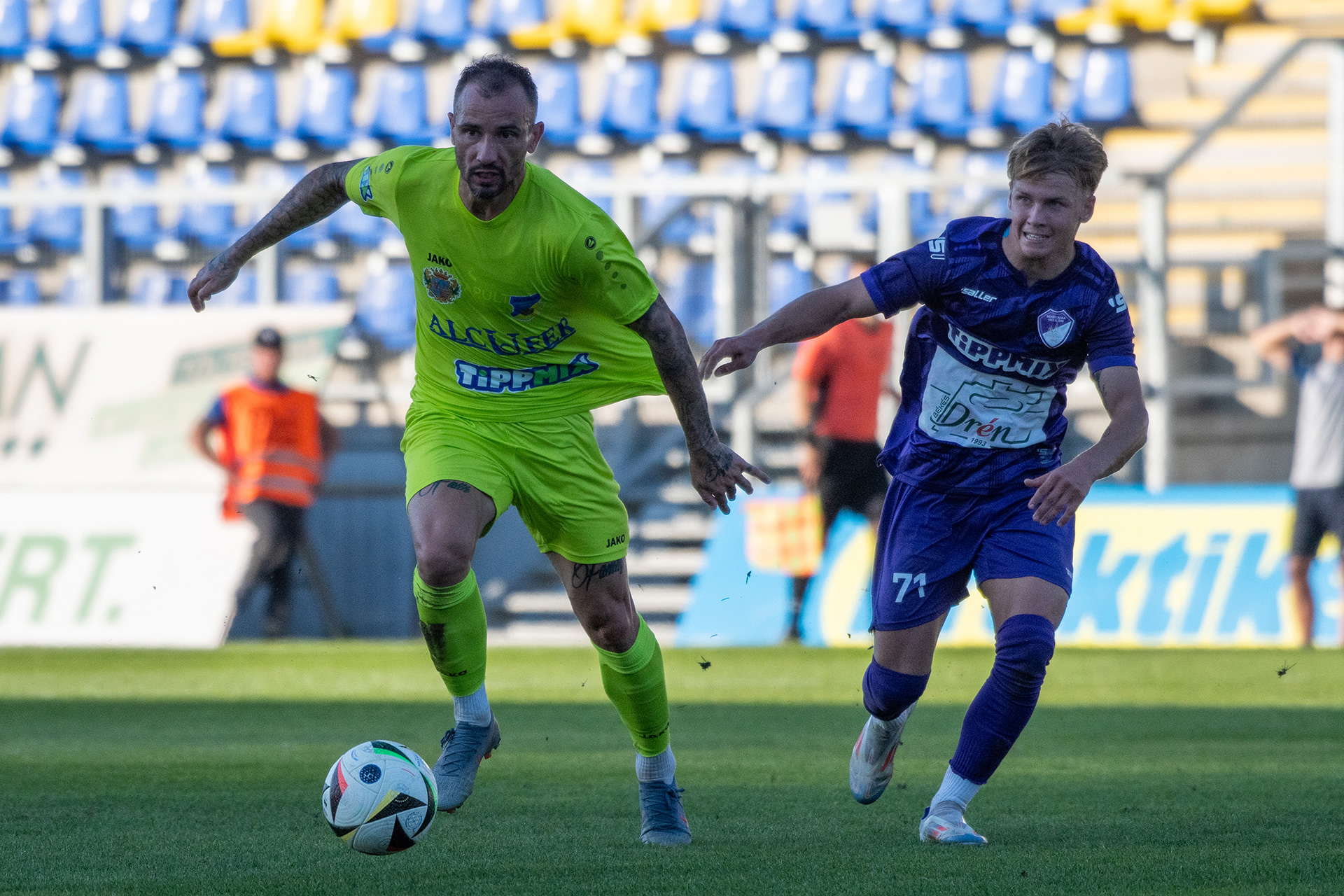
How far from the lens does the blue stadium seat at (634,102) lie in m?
18.5

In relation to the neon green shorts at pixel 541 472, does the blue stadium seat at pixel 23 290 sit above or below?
above

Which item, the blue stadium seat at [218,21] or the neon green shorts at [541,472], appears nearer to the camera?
the neon green shorts at [541,472]

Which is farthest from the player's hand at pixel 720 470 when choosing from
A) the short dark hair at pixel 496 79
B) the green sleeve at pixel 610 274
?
the short dark hair at pixel 496 79

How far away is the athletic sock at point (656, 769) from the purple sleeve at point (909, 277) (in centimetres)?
144

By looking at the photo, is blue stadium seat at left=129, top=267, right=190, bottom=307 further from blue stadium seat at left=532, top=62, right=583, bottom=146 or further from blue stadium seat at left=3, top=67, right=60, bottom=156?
blue stadium seat at left=3, top=67, right=60, bottom=156

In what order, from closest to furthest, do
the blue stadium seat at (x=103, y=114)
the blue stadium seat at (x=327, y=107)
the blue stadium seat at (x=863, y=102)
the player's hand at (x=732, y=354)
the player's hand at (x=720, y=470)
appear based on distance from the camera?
the player's hand at (x=732, y=354) → the player's hand at (x=720, y=470) → the blue stadium seat at (x=863, y=102) → the blue stadium seat at (x=327, y=107) → the blue stadium seat at (x=103, y=114)

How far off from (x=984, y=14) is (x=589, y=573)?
45.5ft

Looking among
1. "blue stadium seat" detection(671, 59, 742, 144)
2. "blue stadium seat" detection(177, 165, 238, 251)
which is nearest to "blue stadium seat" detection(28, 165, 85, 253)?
"blue stadium seat" detection(177, 165, 238, 251)

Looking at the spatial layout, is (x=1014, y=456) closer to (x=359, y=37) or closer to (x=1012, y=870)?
(x=1012, y=870)

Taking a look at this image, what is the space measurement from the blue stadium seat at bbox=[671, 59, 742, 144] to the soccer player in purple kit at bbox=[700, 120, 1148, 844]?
1293 centimetres

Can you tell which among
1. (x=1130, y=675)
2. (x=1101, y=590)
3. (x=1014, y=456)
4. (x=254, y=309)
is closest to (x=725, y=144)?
(x=254, y=309)

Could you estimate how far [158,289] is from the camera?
47.3 ft

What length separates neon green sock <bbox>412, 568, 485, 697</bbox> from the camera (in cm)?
525

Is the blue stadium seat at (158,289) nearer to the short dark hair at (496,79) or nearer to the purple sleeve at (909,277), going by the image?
the short dark hair at (496,79)
